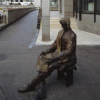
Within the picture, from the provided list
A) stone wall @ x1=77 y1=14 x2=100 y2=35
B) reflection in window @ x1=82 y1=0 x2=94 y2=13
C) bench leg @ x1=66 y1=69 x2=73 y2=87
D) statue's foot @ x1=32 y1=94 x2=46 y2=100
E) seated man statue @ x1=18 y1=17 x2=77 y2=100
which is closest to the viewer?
statue's foot @ x1=32 y1=94 x2=46 y2=100

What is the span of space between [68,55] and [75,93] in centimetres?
94

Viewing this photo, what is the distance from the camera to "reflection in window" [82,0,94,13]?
13623mm

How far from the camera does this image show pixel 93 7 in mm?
13375

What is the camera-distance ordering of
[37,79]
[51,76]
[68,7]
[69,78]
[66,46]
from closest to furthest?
[37,79]
[66,46]
[69,78]
[51,76]
[68,7]

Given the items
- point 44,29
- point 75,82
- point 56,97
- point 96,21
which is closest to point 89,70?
point 75,82

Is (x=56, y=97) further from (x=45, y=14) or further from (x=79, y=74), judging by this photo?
(x=45, y=14)

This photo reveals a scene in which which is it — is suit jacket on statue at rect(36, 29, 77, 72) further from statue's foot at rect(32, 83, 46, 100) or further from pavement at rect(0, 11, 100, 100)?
pavement at rect(0, 11, 100, 100)

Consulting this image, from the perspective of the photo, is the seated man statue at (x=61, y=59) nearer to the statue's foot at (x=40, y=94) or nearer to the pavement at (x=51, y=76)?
the statue's foot at (x=40, y=94)

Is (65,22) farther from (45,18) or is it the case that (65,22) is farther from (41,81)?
(45,18)

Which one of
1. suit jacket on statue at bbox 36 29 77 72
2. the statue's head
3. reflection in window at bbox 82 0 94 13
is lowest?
suit jacket on statue at bbox 36 29 77 72

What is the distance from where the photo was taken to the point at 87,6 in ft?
46.4

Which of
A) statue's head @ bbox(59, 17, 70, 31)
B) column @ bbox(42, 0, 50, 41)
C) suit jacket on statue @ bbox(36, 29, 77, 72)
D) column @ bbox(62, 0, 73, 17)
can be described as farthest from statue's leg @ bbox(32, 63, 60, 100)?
column @ bbox(62, 0, 73, 17)

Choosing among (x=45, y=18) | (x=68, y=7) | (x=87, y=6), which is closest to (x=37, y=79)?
(x=45, y=18)

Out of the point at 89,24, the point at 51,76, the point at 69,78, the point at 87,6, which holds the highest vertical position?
the point at 87,6
